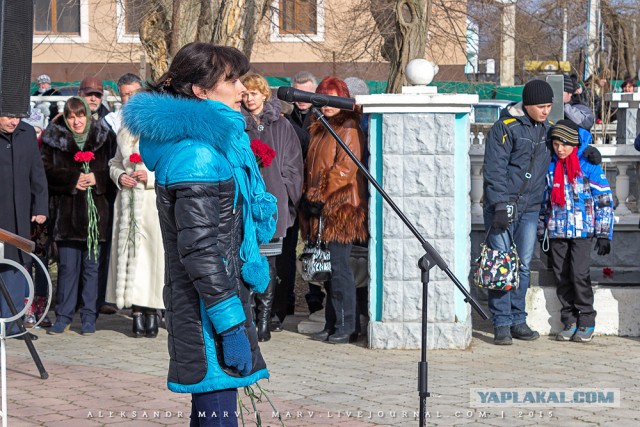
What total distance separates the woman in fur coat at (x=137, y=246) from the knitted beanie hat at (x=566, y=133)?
329cm

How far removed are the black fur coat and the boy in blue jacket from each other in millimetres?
3797

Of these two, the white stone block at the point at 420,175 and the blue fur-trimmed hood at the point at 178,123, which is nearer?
the blue fur-trimmed hood at the point at 178,123

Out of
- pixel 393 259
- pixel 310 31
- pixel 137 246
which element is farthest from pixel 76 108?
pixel 310 31

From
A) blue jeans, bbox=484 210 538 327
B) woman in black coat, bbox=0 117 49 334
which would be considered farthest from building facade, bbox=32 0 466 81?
blue jeans, bbox=484 210 538 327

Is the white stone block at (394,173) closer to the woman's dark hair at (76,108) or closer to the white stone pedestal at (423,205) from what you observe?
the white stone pedestal at (423,205)

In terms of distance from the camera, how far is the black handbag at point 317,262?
363 inches

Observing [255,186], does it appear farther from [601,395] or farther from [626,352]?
[626,352]

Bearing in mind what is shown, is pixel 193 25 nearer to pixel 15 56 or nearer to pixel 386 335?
pixel 386 335

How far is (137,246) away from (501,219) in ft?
9.77

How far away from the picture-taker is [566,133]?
9.12 metres

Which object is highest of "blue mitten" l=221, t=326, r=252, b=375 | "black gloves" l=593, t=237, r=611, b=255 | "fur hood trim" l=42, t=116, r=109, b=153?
"fur hood trim" l=42, t=116, r=109, b=153

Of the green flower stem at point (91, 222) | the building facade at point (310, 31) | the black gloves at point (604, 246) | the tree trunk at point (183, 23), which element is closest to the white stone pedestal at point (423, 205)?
the black gloves at point (604, 246)

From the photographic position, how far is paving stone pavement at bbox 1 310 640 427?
265 inches

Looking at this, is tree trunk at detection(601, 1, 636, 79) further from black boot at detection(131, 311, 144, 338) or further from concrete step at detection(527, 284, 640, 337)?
black boot at detection(131, 311, 144, 338)
